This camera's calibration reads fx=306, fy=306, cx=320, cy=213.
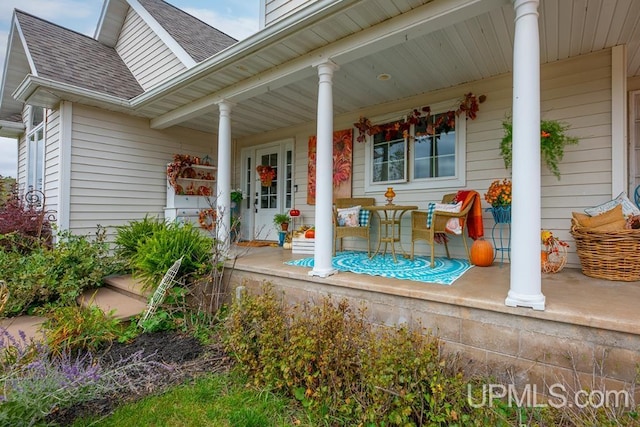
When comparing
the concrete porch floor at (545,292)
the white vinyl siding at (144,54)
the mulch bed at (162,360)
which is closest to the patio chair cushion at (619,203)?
the concrete porch floor at (545,292)

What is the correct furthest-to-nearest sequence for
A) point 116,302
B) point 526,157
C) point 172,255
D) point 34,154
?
1. point 34,154
2. point 116,302
3. point 172,255
4. point 526,157

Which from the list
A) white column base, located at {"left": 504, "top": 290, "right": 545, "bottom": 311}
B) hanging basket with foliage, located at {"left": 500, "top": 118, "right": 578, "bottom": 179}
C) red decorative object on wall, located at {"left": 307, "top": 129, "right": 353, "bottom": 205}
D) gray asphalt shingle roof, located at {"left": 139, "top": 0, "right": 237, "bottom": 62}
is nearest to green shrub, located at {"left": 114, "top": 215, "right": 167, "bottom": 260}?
red decorative object on wall, located at {"left": 307, "top": 129, "right": 353, "bottom": 205}

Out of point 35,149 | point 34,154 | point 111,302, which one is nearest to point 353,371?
point 111,302

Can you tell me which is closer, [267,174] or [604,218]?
[604,218]

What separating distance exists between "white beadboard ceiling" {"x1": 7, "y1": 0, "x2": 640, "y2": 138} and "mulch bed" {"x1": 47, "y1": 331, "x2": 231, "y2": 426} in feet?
9.60

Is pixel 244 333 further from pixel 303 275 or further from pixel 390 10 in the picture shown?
pixel 390 10

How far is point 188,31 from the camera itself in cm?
601

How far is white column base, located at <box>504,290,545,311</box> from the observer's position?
6.32 ft

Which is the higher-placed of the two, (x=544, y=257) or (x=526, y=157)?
(x=526, y=157)

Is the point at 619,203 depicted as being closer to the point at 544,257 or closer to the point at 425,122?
the point at 544,257

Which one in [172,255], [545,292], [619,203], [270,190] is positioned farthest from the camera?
[270,190]

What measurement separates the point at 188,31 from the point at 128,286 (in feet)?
16.4

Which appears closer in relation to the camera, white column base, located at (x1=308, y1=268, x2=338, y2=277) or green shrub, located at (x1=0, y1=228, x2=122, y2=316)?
white column base, located at (x1=308, y1=268, x2=338, y2=277)

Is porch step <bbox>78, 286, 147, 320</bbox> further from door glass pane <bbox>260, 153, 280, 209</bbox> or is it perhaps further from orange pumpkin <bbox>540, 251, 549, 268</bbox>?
orange pumpkin <bbox>540, 251, 549, 268</bbox>
